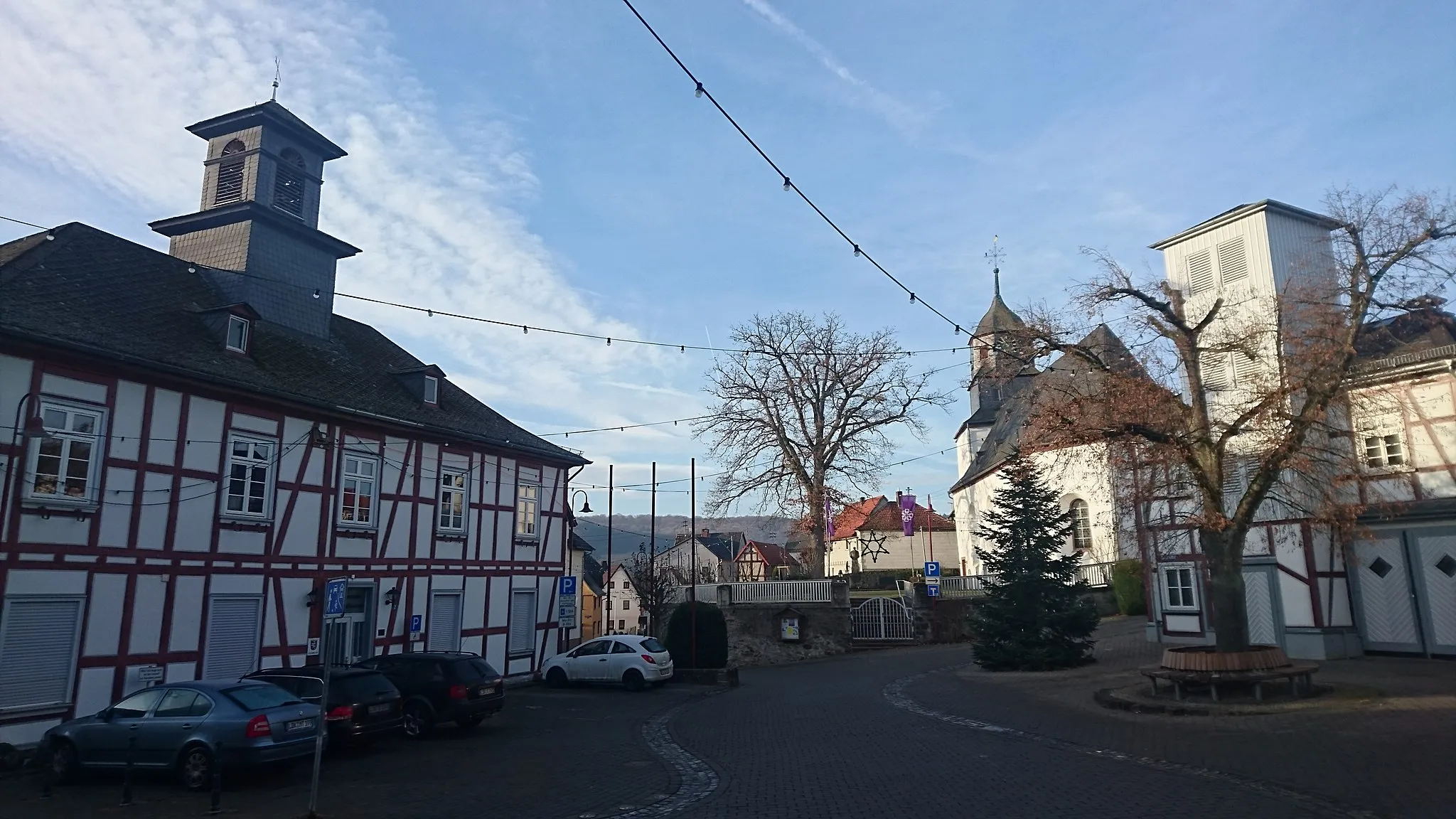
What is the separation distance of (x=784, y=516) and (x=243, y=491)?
24962 mm

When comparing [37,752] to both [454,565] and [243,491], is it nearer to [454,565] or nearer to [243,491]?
[243,491]

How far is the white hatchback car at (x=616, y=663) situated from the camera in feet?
84.6

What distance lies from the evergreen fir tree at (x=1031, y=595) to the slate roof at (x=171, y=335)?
46.0ft

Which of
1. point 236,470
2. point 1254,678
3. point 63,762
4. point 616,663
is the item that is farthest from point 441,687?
point 1254,678

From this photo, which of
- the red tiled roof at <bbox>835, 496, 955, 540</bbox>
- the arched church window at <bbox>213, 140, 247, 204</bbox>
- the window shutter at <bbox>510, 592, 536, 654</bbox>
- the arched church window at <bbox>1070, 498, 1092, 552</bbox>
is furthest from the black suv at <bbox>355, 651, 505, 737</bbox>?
the red tiled roof at <bbox>835, 496, 955, 540</bbox>

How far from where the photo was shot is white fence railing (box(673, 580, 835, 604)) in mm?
35125

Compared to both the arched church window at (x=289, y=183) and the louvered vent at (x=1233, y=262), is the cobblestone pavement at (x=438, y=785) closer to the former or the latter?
the arched church window at (x=289, y=183)

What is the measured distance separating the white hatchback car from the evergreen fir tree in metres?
8.73

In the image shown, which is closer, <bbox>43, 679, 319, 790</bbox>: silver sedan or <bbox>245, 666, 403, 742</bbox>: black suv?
<bbox>43, 679, 319, 790</bbox>: silver sedan

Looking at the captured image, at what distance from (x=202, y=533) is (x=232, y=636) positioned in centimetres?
221

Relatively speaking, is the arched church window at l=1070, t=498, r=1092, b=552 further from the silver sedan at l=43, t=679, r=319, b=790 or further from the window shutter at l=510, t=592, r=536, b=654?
the silver sedan at l=43, t=679, r=319, b=790

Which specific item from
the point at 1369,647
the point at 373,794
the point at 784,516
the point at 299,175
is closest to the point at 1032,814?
the point at 373,794

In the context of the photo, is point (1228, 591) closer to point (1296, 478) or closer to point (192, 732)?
point (1296, 478)

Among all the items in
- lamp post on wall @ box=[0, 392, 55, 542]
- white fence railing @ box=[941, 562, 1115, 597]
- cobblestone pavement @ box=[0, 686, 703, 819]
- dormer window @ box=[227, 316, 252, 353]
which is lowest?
cobblestone pavement @ box=[0, 686, 703, 819]
